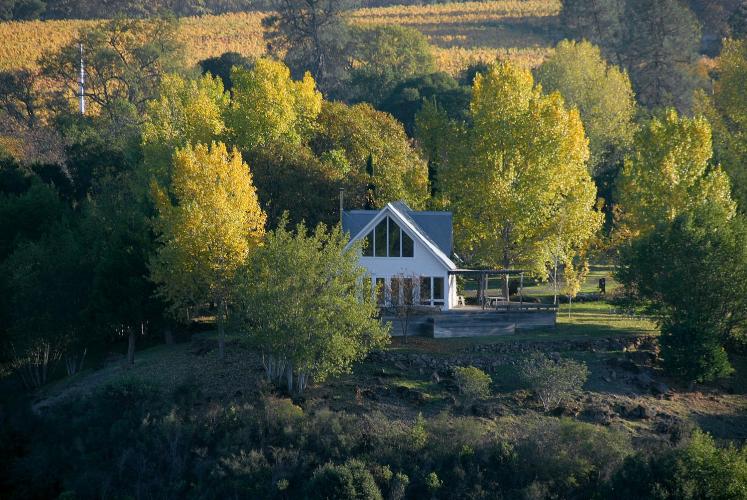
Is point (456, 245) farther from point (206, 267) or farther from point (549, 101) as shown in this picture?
point (206, 267)

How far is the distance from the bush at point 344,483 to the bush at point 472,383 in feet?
17.1

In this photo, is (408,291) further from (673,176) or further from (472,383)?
(673,176)

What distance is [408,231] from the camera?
48875 mm

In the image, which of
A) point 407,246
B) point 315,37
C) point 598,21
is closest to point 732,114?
point 407,246

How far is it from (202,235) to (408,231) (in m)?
8.67

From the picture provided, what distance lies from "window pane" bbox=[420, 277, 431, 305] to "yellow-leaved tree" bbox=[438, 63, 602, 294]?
4.98m

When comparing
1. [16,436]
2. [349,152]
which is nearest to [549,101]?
[349,152]

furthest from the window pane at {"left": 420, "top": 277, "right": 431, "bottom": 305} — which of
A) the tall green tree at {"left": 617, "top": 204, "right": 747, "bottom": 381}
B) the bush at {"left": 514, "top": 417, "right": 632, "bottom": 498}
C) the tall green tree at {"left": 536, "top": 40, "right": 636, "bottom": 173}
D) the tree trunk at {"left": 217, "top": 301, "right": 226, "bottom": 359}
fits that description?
the tall green tree at {"left": 536, "top": 40, "right": 636, "bottom": 173}

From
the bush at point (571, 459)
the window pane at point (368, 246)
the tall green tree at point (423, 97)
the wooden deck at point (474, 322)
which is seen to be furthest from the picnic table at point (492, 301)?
the tall green tree at point (423, 97)

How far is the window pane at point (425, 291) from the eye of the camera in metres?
49.4

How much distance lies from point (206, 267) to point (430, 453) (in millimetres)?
12381

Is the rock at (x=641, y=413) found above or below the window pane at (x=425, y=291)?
below

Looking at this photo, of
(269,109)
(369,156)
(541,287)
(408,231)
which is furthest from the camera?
(269,109)

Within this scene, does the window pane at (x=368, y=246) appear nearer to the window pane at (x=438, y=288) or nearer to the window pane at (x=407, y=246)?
the window pane at (x=407, y=246)
